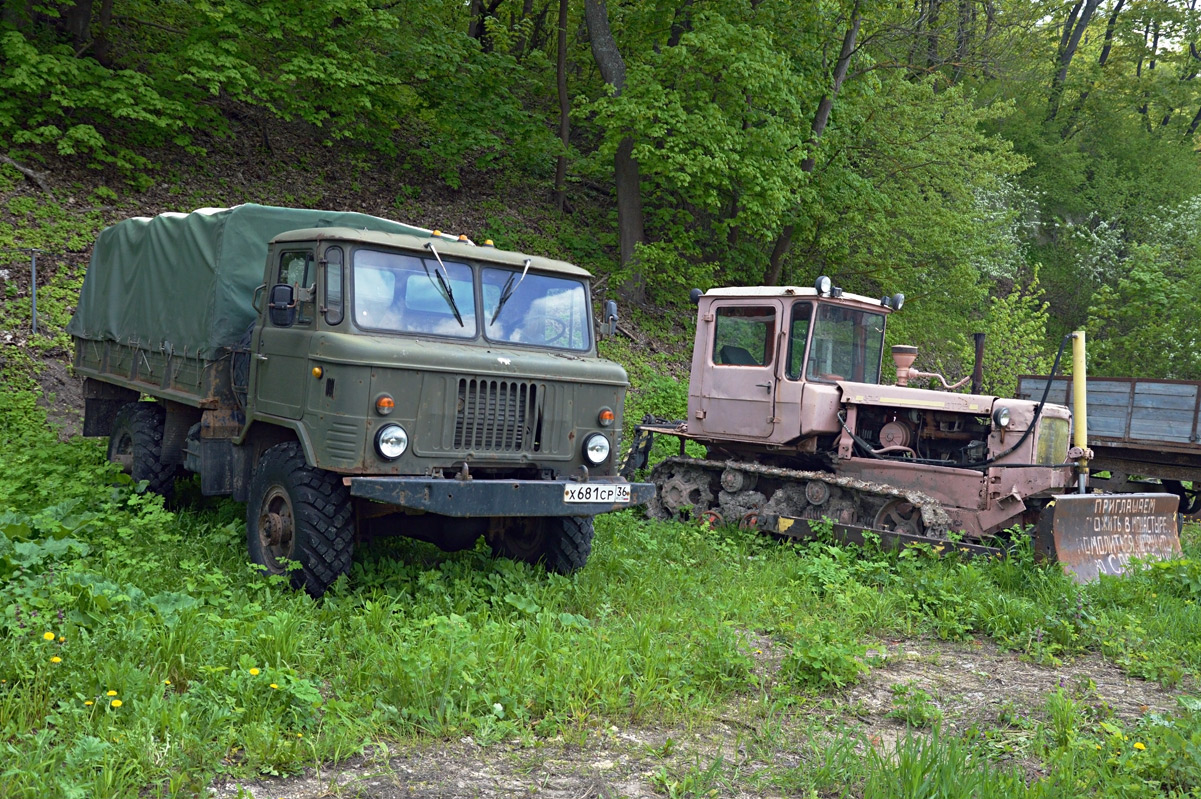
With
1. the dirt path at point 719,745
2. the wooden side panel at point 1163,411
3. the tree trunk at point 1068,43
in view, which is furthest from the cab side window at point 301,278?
the tree trunk at point 1068,43

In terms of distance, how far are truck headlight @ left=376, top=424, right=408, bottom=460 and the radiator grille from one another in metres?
0.38

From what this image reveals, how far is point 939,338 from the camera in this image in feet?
76.4

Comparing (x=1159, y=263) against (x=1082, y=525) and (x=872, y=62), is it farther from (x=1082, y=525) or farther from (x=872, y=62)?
(x=1082, y=525)

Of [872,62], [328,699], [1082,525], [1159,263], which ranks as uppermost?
[872,62]

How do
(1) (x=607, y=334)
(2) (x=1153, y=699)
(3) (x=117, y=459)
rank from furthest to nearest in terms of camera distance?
(3) (x=117, y=459) → (1) (x=607, y=334) → (2) (x=1153, y=699)

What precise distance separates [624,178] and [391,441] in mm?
13880

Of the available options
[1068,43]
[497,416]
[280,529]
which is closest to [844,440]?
[497,416]

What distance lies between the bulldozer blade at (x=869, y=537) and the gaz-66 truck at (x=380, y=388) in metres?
2.75

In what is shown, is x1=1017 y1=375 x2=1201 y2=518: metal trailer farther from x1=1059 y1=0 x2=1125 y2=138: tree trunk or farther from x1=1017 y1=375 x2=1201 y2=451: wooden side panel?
x1=1059 y1=0 x2=1125 y2=138: tree trunk

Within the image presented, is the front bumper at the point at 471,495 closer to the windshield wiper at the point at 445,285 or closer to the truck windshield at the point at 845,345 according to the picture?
the windshield wiper at the point at 445,285

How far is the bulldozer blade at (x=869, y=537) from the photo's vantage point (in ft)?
27.3

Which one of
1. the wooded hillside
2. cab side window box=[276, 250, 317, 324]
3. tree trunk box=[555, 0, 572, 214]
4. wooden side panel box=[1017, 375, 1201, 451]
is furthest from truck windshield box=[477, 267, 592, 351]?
tree trunk box=[555, 0, 572, 214]

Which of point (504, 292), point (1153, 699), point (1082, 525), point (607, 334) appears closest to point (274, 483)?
point (504, 292)

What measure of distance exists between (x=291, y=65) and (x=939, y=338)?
51.4 feet
